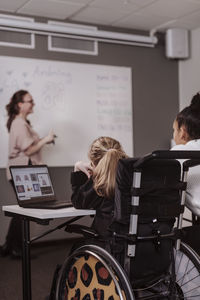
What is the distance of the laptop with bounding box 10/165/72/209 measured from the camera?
256cm

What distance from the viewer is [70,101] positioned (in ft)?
15.4

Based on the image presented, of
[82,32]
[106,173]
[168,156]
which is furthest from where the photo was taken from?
[82,32]

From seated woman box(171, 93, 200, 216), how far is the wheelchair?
0.12m

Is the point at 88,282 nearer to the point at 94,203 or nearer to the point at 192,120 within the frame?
the point at 94,203

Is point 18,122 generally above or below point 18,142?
above

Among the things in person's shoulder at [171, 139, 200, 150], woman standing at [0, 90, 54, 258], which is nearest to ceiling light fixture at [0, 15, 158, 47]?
woman standing at [0, 90, 54, 258]

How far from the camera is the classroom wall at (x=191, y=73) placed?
16.8ft

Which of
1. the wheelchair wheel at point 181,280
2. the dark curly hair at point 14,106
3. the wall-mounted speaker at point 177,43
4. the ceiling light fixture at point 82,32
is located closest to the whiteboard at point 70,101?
the dark curly hair at point 14,106

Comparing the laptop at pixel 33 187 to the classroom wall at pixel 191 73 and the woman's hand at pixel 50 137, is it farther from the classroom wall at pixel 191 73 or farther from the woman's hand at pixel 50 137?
the classroom wall at pixel 191 73

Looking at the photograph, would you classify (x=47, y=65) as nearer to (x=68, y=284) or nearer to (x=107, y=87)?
(x=107, y=87)

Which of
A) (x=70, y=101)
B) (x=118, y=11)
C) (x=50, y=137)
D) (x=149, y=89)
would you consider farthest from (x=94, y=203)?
(x=149, y=89)

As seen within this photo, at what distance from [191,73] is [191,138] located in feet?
9.81

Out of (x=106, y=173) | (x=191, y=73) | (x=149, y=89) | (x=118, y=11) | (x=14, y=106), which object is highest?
(x=118, y=11)

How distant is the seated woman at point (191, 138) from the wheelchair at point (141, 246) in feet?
0.38
